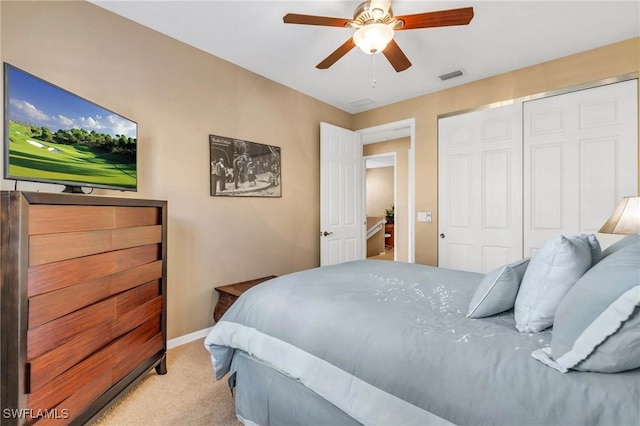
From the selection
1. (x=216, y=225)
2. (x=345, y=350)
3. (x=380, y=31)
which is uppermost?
(x=380, y=31)

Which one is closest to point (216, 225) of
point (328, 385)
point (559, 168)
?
point (328, 385)

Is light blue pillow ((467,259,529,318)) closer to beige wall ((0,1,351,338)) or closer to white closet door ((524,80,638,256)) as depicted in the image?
white closet door ((524,80,638,256))

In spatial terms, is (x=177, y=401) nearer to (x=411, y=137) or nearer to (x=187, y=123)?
(x=187, y=123)

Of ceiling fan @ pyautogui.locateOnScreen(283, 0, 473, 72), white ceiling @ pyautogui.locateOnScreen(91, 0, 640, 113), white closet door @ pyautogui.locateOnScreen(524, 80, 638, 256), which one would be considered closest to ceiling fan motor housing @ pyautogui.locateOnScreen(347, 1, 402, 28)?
ceiling fan @ pyautogui.locateOnScreen(283, 0, 473, 72)

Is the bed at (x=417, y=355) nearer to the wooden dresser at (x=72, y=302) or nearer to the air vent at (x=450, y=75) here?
the wooden dresser at (x=72, y=302)

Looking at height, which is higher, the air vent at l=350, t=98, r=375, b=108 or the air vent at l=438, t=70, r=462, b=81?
the air vent at l=350, t=98, r=375, b=108

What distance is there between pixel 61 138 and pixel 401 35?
97.8 inches

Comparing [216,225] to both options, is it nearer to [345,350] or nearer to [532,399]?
[345,350]

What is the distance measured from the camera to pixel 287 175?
3525mm

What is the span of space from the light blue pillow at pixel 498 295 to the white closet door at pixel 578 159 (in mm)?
2182

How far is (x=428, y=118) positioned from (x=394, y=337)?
10.6 feet

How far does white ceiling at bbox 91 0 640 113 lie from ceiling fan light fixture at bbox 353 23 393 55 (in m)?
0.38

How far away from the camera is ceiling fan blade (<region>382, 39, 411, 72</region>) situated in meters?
2.05

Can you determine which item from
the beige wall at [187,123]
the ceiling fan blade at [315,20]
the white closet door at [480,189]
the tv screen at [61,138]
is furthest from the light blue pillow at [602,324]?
the beige wall at [187,123]
